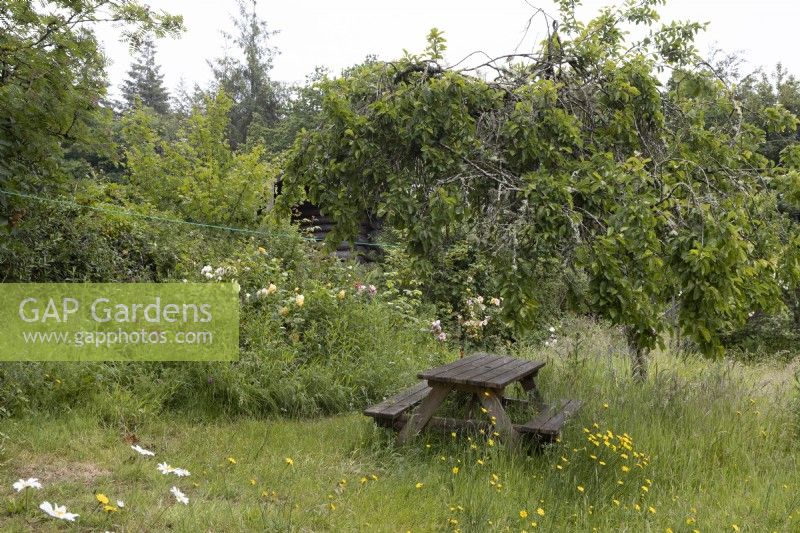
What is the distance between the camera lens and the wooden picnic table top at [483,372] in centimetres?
447

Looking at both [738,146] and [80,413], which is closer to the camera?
[80,413]

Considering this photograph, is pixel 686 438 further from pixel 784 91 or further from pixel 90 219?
pixel 784 91

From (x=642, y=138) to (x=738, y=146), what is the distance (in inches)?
33.4

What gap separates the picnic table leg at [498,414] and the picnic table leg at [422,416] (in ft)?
0.85

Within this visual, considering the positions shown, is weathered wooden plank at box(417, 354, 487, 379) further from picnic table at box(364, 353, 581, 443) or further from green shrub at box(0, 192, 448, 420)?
green shrub at box(0, 192, 448, 420)

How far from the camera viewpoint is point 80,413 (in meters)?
4.74

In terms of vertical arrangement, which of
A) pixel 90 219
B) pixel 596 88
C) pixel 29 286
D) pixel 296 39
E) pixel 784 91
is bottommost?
pixel 29 286

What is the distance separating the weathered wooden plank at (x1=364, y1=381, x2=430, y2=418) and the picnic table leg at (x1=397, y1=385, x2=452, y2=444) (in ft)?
0.36

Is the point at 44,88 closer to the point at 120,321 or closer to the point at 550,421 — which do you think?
the point at 120,321

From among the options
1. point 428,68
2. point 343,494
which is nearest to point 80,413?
point 343,494

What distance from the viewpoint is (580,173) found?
460cm

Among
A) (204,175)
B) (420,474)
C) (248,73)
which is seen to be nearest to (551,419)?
(420,474)

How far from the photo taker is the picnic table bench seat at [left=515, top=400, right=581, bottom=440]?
14.1ft

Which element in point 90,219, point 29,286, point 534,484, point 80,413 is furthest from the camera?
point 90,219
